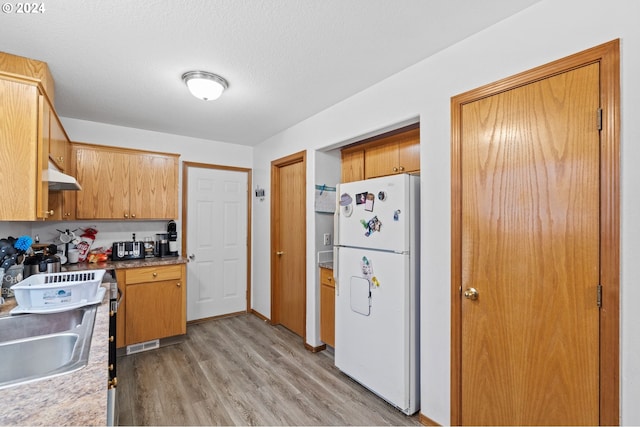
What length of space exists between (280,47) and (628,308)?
2.12m

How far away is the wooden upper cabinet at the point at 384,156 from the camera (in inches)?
97.0

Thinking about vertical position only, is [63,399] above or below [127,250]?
below

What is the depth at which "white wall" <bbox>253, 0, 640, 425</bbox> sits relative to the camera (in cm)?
119

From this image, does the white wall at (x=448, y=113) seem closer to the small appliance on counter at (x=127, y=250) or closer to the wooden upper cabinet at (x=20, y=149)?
the wooden upper cabinet at (x=20, y=149)

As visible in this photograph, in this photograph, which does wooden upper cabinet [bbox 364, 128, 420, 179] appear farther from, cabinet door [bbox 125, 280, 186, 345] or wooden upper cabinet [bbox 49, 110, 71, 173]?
wooden upper cabinet [bbox 49, 110, 71, 173]

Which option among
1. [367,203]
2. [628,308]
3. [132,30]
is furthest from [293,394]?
[132,30]

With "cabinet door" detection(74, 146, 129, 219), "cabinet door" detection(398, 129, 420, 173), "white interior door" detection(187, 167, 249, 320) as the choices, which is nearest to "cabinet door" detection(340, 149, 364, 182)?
"cabinet door" detection(398, 129, 420, 173)

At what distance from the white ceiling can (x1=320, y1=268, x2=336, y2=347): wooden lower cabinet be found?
1.66 metres

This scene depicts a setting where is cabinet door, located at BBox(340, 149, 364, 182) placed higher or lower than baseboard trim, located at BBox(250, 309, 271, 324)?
higher

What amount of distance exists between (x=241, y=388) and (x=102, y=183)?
2.37m

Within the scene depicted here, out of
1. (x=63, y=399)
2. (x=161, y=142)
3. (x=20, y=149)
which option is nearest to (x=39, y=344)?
(x=63, y=399)

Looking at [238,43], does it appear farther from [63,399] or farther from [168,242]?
[168,242]

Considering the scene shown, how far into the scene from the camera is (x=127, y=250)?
10.7 ft

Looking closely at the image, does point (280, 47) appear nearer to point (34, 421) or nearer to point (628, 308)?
point (34, 421)
